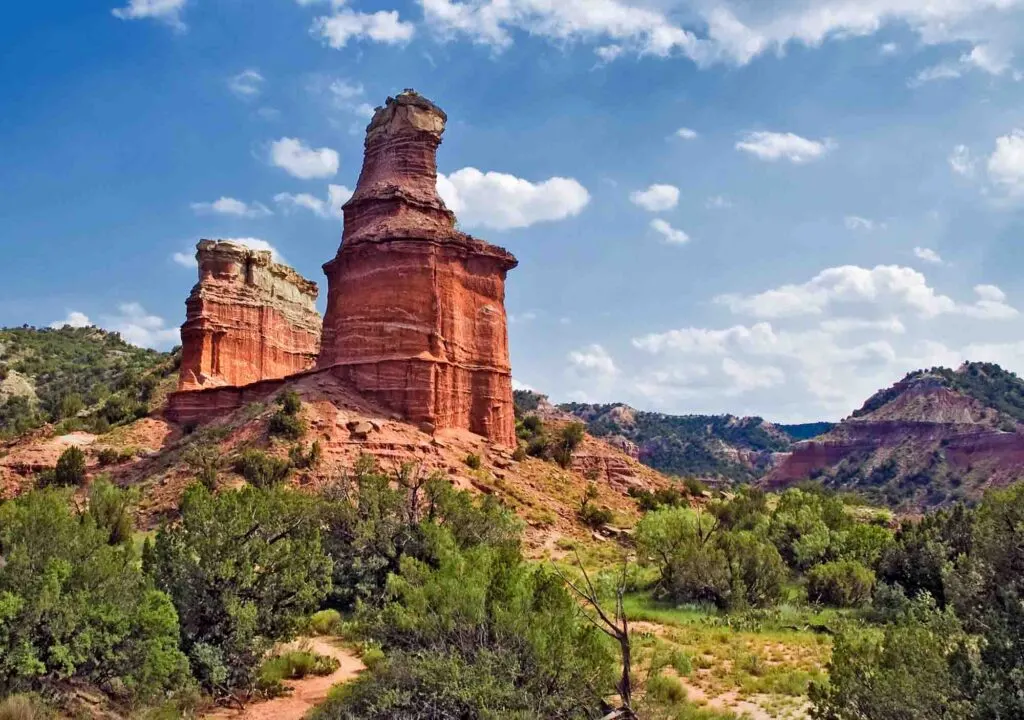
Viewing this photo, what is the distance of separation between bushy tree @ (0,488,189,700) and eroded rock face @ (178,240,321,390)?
1536 inches

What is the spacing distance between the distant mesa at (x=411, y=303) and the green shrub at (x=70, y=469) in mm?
9205

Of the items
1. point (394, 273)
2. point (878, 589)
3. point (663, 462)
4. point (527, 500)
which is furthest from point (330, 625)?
point (663, 462)

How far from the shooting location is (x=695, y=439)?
150 metres

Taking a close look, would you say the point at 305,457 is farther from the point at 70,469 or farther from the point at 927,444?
the point at 927,444

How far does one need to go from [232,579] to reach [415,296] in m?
27.2

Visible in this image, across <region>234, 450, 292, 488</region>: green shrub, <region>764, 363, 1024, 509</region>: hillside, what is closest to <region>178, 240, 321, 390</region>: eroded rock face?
<region>234, 450, 292, 488</region>: green shrub

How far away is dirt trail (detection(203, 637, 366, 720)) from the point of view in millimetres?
13469

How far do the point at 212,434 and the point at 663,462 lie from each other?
338 ft

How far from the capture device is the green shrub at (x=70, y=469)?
37.7 metres

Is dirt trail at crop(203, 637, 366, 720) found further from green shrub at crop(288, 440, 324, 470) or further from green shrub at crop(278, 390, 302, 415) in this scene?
green shrub at crop(278, 390, 302, 415)

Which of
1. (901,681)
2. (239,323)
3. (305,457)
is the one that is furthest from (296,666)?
(239,323)

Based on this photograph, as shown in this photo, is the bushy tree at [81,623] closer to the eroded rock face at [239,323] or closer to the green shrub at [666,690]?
the green shrub at [666,690]

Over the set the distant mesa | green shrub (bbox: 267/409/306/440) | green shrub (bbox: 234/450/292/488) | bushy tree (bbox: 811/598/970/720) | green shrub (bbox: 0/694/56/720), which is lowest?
green shrub (bbox: 0/694/56/720)

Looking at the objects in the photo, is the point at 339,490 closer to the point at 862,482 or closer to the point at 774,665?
the point at 774,665
